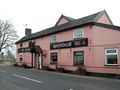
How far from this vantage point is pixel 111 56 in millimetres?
21766

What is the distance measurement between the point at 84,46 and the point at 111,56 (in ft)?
12.3

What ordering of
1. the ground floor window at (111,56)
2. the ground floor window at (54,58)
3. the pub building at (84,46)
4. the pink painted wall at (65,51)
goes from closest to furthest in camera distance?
the ground floor window at (111,56) < the pub building at (84,46) < the pink painted wall at (65,51) < the ground floor window at (54,58)

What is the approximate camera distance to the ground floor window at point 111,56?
2127 centimetres

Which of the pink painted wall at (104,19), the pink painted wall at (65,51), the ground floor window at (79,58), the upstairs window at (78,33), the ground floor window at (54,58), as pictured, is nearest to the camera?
the pink painted wall at (65,51)

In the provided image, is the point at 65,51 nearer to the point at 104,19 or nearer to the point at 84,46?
the point at 84,46

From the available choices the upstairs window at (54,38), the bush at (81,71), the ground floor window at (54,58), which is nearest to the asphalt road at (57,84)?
the bush at (81,71)

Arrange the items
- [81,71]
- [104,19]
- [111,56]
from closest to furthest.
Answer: [111,56]
[81,71]
[104,19]

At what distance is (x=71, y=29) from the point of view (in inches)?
1067

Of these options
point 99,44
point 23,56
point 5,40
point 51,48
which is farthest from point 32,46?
point 5,40

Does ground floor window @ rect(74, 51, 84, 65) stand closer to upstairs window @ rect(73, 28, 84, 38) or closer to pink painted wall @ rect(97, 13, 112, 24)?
upstairs window @ rect(73, 28, 84, 38)

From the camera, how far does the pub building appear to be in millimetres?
22078

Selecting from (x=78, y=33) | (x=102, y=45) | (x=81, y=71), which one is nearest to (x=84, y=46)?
(x=78, y=33)

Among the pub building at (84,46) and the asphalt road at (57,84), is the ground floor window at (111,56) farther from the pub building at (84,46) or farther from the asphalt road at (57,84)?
the asphalt road at (57,84)

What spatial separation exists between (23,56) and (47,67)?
39.5ft
